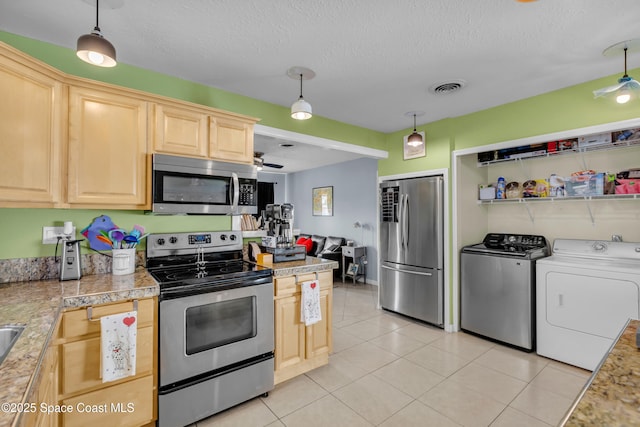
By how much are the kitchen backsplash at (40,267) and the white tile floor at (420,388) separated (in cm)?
130

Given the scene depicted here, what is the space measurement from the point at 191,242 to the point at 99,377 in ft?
3.56

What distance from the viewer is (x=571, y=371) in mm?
2650

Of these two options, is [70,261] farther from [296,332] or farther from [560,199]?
[560,199]

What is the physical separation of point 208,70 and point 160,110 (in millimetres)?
535

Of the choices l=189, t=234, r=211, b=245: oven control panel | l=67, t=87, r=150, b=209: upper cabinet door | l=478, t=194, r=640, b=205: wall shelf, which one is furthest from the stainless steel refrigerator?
l=67, t=87, r=150, b=209: upper cabinet door

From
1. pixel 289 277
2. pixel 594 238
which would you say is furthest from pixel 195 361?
pixel 594 238

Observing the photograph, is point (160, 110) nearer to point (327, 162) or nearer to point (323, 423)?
point (323, 423)

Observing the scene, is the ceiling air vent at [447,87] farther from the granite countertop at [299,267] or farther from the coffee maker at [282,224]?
the granite countertop at [299,267]

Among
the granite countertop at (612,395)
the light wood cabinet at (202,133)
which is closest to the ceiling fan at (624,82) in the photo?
the granite countertop at (612,395)

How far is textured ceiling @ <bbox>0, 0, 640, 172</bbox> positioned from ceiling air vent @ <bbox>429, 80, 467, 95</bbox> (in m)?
0.07

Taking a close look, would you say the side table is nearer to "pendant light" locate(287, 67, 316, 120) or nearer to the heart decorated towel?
the heart decorated towel

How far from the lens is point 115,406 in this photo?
1.73 m

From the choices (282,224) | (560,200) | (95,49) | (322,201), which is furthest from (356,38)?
(322,201)

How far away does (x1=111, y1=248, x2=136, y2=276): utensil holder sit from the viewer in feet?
6.90
